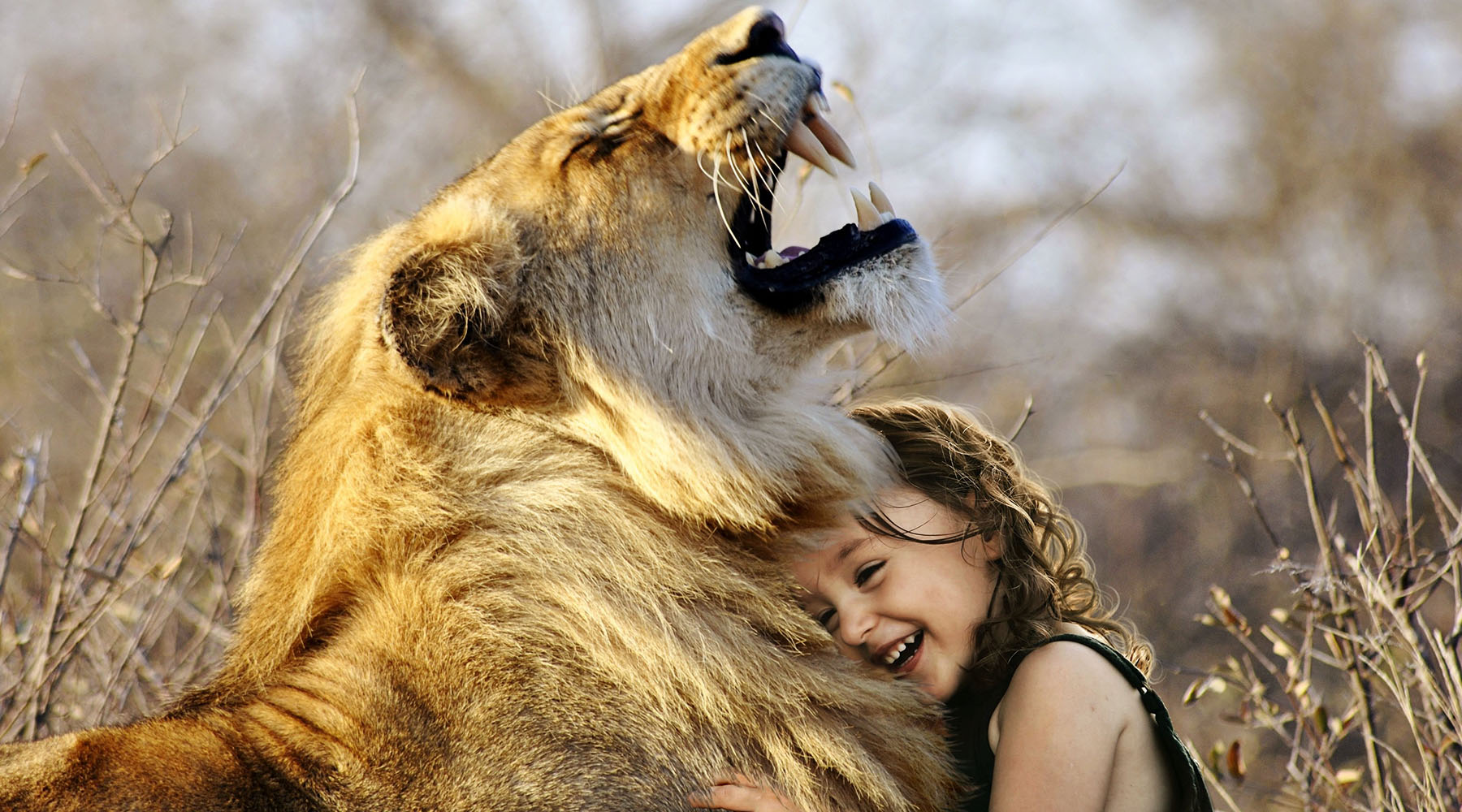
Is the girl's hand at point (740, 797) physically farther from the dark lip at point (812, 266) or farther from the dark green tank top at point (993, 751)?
the dark lip at point (812, 266)

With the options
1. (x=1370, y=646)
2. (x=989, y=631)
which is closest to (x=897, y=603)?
(x=989, y=631)

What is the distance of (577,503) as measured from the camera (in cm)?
278

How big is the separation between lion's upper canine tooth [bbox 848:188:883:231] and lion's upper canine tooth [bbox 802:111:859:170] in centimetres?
8

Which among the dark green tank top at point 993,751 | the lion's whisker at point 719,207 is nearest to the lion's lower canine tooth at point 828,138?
the lion's whisker at point 719,207

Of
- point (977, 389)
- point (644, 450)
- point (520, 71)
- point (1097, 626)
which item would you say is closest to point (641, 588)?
point (644, 450)

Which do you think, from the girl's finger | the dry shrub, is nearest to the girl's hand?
the girl's finger

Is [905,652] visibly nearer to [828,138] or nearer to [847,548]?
[847,548]

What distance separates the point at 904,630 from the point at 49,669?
2.61m

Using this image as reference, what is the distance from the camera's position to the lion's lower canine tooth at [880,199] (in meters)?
3.24

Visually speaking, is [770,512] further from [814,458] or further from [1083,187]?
[1083,187]

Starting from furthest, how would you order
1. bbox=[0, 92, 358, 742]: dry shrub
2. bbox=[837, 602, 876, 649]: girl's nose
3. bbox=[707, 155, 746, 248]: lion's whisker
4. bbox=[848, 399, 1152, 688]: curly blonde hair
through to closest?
1. bbox=[0, 92, 358, 742]: dry shrub
2. bbox=[707, 155, 746, 248]: lion's whisker
3. bbox=[848, 399, 1152, 688]: curly blonde hair
4. bbox=[837, 602, 876, 649]: girl's nose

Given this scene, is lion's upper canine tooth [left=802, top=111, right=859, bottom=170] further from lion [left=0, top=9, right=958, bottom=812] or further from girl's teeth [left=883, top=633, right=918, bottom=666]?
girl's teeth [left=883, top=633, right=918, bottom=666]

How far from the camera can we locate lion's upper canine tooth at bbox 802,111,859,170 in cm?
326

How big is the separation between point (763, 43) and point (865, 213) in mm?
487
